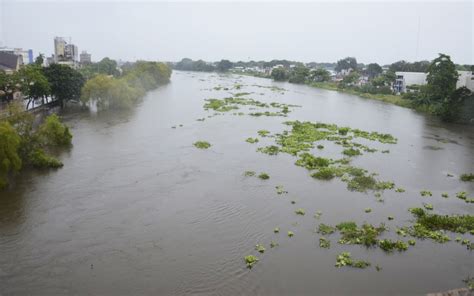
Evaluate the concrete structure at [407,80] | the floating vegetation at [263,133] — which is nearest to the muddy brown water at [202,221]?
the floating vegetation at [263,133]

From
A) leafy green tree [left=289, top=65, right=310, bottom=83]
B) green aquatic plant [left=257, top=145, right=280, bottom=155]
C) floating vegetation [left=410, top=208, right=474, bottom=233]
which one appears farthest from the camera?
leafy green tree [left=289, top=65, right=310, bottom=83]

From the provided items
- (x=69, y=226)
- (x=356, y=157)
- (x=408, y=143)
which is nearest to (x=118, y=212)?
(x=69, y=226)

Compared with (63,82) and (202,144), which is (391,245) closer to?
(202,144)

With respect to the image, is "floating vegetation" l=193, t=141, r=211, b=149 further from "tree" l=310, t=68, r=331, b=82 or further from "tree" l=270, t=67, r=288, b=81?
"tree" l=270, t=67, r=288, b=81

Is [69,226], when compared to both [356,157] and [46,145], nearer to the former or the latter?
[46,145]

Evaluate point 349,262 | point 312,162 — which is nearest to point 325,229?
point 349,262

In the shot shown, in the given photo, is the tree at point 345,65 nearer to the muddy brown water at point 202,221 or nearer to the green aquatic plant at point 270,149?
the muddy brown water at point 202,221

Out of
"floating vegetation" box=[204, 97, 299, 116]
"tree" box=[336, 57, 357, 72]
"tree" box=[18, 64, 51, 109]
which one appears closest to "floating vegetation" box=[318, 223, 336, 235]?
"floating vegetation" box=[204, 97, 299, 116]
